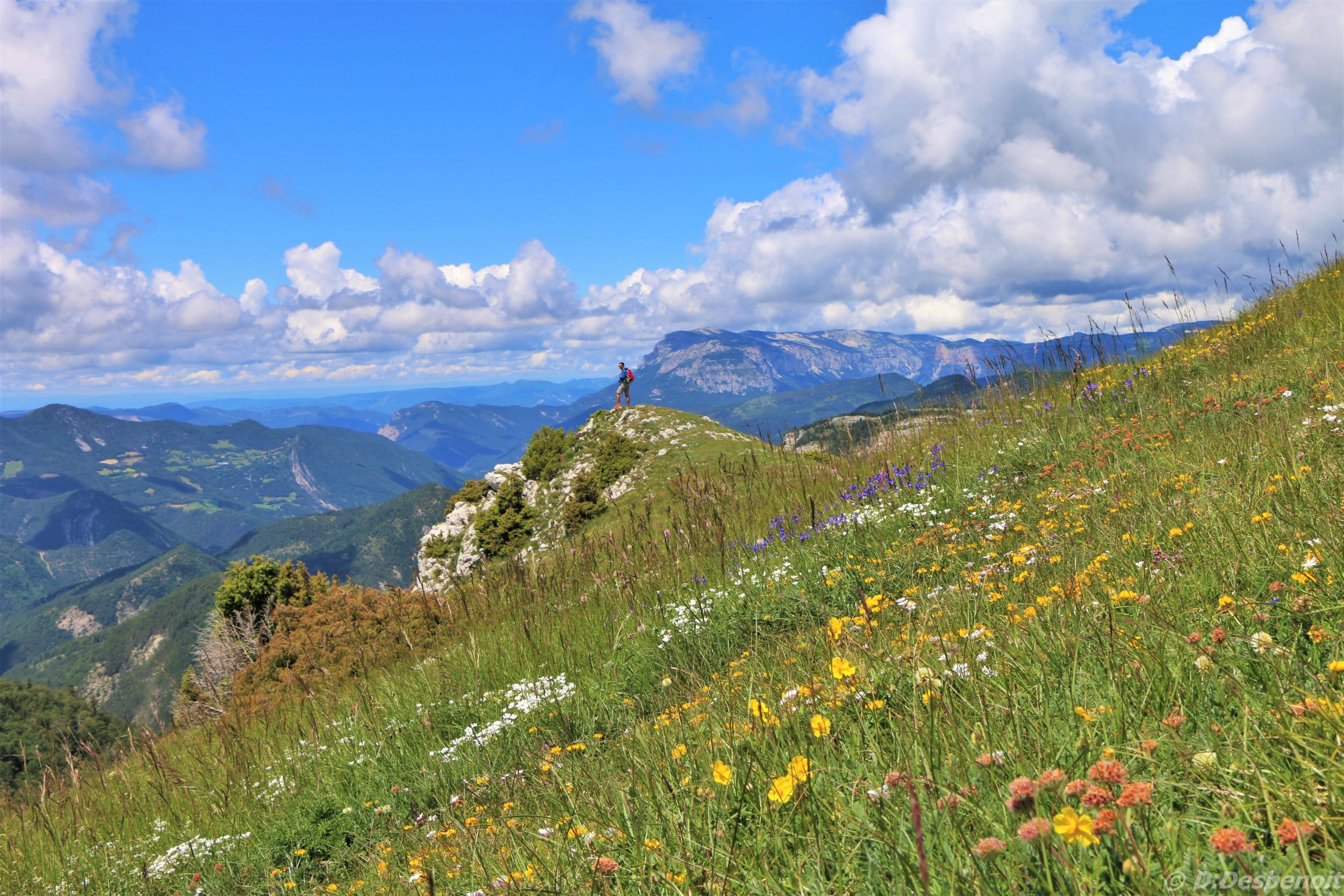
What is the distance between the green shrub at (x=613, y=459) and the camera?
32844 millimetres

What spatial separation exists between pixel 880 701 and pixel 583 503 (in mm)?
29590

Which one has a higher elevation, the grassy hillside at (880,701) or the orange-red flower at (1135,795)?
the orange-red flower at (1135,795)

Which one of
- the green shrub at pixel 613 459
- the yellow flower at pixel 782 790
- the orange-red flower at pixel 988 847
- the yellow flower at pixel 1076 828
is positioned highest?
the yellow flower at pixel 1076 828

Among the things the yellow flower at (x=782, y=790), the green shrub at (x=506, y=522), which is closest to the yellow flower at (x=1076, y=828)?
the yellow flower at (x=782, y=790)

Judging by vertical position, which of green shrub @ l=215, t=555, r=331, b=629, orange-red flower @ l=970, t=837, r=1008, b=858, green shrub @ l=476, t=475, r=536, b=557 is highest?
orange-red flower @ l=970, t=837, r=1008, b=858

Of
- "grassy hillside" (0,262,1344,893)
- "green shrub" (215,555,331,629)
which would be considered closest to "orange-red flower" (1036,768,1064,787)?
"grassy hillside" (0,262,1344,893)

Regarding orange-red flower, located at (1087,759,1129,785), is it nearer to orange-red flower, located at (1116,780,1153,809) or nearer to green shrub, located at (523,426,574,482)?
orange-red flower, located at (1116,780,1153,809)

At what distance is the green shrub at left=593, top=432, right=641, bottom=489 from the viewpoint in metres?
32.8

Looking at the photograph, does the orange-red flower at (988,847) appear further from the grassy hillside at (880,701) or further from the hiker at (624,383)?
the hiker at (624,383)

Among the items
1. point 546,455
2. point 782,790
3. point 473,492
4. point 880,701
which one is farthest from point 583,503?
point 782,790

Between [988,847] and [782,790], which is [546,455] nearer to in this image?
[782,790]

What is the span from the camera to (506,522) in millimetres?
33125

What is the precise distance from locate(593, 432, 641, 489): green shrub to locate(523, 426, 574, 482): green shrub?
8.39ft

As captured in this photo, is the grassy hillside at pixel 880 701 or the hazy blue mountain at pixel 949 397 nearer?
the grassy hillside at pixel 880 701
